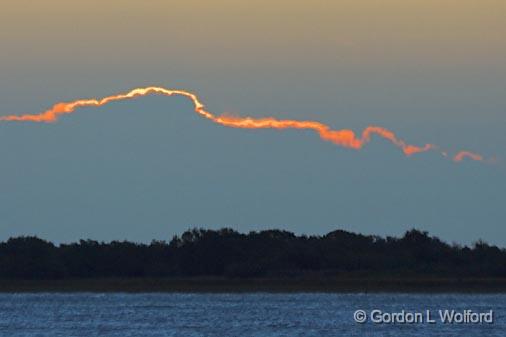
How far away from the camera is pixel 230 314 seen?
122125 mm

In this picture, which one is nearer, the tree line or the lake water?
Answer: the lake water

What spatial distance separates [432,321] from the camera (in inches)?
4348

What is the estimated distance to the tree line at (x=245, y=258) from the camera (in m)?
161

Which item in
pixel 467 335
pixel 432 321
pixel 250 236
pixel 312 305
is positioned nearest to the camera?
pixel 467 335

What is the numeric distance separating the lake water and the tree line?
6441 millimetres

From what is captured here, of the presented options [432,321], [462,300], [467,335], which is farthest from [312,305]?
[467,335]

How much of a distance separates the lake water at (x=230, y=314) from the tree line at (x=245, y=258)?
6441 millimetres

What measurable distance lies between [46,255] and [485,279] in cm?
3503

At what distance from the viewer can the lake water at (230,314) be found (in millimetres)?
105062

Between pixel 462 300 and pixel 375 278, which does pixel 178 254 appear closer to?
pixel 375 278

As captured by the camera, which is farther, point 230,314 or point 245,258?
point 245,258

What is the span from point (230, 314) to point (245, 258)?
41159 millimetres

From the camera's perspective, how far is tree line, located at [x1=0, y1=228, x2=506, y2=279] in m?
161

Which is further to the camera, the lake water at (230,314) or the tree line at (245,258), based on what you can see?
the tree line at (245,258)
